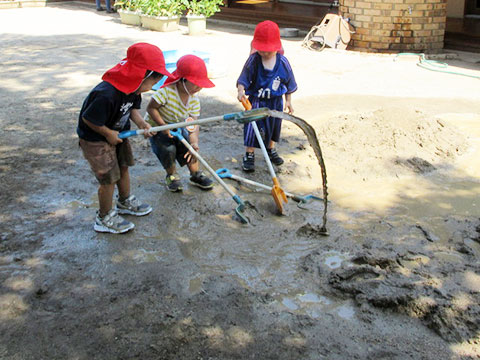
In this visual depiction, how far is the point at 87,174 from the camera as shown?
4863 mm

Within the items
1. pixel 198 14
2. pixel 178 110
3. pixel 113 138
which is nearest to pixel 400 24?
pixel 198 14

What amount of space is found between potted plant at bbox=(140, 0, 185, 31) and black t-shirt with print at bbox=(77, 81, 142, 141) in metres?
9.13

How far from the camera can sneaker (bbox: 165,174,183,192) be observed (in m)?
4.49

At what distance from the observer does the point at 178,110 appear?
429 centimetres

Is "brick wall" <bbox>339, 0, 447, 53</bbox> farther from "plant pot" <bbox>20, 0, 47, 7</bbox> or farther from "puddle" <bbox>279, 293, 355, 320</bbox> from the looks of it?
"plant pot" <bbox>20, 0, 47, 7</bbox>

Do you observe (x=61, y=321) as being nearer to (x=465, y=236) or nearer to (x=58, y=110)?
(x=465, y=236)

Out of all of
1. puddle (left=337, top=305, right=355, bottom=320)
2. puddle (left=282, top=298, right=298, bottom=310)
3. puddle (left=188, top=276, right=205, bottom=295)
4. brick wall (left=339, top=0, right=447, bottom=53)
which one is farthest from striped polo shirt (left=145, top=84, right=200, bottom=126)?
brick wall (left=339, top=0, right=447, bottom=53)

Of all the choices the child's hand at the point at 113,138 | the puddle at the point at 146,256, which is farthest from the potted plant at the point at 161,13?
the puddle at the point at 146,256

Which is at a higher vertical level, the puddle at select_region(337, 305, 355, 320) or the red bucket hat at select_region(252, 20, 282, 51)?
the red bucket hat at select_region(252, 20, 282, 51)

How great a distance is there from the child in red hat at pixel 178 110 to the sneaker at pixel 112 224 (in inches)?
29.2

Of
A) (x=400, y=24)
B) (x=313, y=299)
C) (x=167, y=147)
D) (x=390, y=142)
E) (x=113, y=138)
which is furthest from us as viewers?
(x=400, y=24)

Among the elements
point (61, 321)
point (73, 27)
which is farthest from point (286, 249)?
point (73, 27)

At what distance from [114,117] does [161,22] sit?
365 inches

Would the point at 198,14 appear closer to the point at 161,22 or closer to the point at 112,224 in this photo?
the point at 161,22
